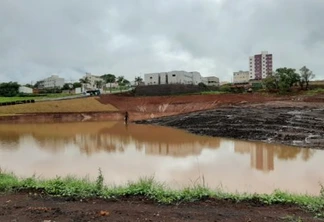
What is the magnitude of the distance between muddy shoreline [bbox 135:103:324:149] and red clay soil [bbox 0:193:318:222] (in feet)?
41.9

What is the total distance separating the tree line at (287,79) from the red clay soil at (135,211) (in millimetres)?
46247

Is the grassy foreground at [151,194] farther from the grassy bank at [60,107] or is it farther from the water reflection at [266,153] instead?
the grassy bank at [60,107]

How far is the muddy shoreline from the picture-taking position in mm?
19172

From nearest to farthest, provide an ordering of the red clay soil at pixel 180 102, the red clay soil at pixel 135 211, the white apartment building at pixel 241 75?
the red clay soil at pixel 135 211 → the red clay soil at pixel 180 102 → the white apartment building at pixel 241 75

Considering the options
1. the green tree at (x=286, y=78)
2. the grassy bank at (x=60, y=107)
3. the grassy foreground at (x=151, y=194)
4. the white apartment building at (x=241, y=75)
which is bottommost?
the grassy foreground at (x=151, y=194)

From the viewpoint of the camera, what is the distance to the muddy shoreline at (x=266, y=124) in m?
19.2

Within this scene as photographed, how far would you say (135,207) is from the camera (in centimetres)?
520

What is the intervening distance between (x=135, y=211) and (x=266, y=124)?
65.9ft

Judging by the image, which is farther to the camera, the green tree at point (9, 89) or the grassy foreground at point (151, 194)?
the green tree at point (9, 89)

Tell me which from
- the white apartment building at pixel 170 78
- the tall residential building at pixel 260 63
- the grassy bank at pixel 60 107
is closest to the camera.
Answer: the grassy bank at pixel 60 107

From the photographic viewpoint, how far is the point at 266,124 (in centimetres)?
2338

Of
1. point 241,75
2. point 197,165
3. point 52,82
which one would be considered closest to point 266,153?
point 197,165

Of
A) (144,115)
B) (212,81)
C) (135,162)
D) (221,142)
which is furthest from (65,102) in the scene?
(212,81)

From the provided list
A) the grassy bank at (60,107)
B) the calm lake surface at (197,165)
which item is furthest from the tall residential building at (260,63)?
the calm lake surface at (197,165)
